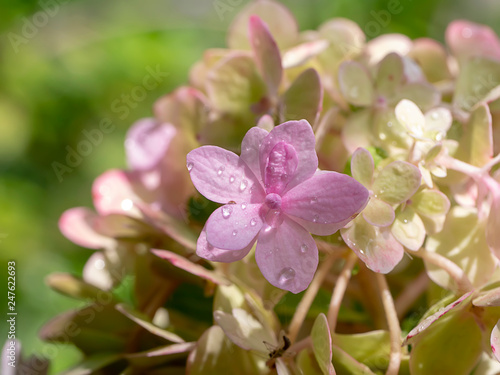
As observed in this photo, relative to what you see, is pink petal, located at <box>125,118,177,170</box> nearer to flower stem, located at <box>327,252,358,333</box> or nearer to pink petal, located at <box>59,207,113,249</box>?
pink petal, located at <box>59,207,113,249</box>

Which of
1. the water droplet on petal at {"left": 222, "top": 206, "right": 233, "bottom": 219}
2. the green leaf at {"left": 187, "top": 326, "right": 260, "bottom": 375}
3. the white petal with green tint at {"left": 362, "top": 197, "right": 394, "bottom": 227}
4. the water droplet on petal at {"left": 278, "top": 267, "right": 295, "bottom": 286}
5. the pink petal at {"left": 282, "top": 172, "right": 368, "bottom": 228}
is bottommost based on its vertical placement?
the green leaf at {"left": 187, "top": 326, "right": 260, "bottom": 375}

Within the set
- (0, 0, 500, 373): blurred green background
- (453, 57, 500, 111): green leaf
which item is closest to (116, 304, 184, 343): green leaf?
(453, 57, 500, 111): green leaf

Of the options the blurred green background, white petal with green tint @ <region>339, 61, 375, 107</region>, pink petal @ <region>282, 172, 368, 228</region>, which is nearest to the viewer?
pink petal @ <region>282, 172, 368, 228</region>

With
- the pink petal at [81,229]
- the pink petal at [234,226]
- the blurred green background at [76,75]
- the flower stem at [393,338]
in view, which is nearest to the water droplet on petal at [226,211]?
the pink petal at [234,226]

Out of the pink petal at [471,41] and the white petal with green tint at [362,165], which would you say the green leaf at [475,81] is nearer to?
the pink petal at [471,41]

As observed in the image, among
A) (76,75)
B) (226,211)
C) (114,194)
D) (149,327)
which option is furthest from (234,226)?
(76,75)

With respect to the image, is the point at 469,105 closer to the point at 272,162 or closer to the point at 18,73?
the point at 272,162

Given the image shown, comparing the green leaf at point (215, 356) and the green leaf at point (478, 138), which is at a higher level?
the green leaf at point (478, 138)
